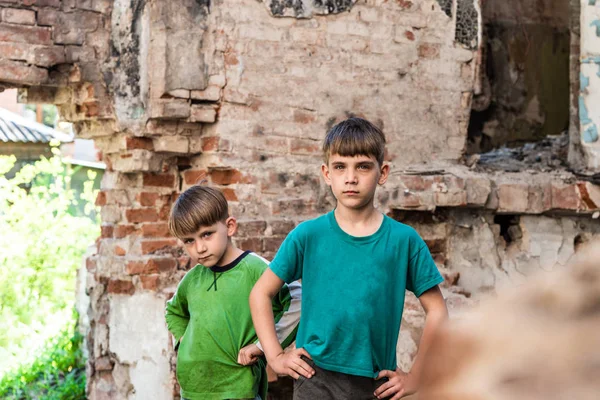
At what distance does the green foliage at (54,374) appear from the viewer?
5500 mm

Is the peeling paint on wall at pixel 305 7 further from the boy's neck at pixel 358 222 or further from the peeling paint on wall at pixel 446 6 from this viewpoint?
the boy's neck at pixel 358 222

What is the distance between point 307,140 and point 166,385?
148 centimetres

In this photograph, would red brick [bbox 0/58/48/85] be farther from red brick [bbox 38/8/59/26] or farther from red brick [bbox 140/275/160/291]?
red brick [bbox 140/275/160/291]

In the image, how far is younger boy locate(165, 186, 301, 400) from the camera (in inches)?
103

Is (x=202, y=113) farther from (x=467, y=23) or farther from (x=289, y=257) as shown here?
(x=289, y=257)

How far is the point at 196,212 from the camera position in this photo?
2613mm

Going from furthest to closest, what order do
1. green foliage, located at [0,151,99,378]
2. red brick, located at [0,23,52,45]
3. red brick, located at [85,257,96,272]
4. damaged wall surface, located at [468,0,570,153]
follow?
1. green foliage, located at [0,151,99,378]
2. damaged wall surface, located at [468,0,570,153]
3. red brick, located at [85,257,96,272]
4. red brick, located at [0,23,52,45]

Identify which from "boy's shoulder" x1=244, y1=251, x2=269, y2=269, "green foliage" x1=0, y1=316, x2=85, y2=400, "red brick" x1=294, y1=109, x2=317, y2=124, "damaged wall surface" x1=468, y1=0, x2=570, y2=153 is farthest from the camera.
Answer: "damaged wall surface" x1=468, y1=0, x2=570, y2=153

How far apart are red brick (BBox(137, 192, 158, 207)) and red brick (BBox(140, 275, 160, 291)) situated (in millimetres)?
409

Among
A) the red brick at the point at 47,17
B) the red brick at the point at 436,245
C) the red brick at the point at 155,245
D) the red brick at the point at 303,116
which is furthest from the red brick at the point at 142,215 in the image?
the red brick at the point at 436,245

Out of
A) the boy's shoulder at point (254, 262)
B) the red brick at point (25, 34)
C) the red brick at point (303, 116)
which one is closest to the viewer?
the boy's shoulder at point (254, 262)

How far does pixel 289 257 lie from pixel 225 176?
187cm

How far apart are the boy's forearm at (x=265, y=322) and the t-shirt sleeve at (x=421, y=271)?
0.43 m

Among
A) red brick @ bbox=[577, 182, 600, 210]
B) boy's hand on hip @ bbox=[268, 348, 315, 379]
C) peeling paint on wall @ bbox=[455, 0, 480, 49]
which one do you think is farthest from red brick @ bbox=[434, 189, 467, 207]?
boy's hand on hip @ bbox=[268, 348, 315, 379]
